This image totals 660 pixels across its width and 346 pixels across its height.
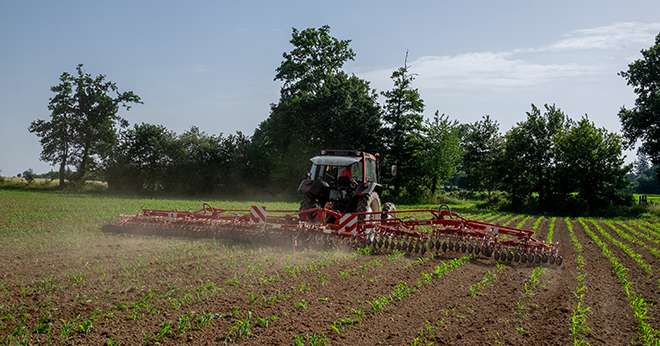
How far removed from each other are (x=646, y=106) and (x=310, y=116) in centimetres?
2248

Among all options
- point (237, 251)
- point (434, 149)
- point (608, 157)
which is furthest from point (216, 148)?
point (237, 251)

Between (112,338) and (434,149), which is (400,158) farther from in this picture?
(112,338)

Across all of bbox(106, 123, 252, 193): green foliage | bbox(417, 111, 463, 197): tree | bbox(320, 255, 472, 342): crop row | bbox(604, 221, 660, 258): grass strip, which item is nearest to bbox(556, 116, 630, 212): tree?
bbox(417, 111, 463, 197): tree

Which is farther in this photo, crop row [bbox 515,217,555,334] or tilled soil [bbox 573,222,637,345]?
crop row [bbox 515,217,555,334]

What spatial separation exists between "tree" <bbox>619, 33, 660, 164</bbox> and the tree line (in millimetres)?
69

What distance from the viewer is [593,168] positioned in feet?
126

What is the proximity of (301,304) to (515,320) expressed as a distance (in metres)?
2.60

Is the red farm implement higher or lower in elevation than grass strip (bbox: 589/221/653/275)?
higher

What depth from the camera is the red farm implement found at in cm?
1155

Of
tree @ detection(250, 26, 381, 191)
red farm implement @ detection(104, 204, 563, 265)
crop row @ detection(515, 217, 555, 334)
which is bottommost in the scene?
crop row @ detection(515, 217, 555, 334)

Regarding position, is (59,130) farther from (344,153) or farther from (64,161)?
(344,153)

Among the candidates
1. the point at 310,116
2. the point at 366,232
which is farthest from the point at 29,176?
the point at 366,232

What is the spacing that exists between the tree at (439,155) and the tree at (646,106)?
13181mm

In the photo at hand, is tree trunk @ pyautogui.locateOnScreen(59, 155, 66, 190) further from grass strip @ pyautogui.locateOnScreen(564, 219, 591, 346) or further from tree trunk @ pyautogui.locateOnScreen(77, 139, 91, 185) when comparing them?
grass strip @ pyautogui.locateOnScreen(564, 219, 591, 346)
